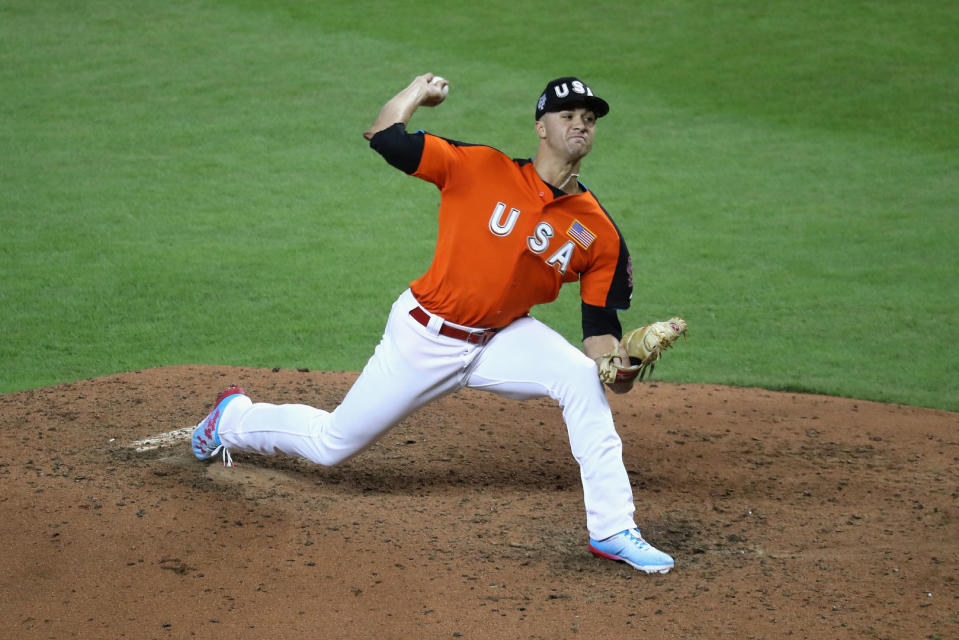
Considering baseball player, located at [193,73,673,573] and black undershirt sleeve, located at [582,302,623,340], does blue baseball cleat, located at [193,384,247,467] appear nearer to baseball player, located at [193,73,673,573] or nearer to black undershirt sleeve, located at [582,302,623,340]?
baseball player, located at [193,73,673,573]

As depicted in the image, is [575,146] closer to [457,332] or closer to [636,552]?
[457,332]

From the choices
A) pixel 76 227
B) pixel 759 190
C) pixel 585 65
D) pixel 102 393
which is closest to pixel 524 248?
pixel 102 393

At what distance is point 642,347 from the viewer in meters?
4.17

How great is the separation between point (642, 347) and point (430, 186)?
6840mm

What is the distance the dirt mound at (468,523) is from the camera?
378 centimetres

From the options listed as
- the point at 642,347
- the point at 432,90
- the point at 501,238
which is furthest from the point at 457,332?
the point at 432,90

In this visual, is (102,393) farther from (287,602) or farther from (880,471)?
(880,471)

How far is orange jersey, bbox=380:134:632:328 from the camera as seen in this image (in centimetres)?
429

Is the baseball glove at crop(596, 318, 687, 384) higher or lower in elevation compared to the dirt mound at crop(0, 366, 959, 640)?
higher

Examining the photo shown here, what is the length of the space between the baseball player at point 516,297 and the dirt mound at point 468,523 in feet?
1.29

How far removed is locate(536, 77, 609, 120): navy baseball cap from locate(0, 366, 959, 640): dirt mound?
1.75m

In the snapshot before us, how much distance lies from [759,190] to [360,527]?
7.15 m

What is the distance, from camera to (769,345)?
24.7 feet

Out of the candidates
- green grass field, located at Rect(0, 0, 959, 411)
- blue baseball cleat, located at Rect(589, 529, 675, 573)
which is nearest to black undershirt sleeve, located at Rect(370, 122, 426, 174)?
blue baseball cleat, located at Rect(589, 529, 675, 573)
